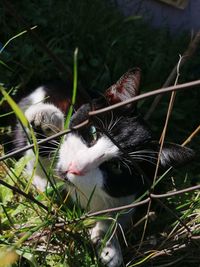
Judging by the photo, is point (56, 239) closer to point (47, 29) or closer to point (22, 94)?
point (22, 94)

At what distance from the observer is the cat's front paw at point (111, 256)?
137 centimetres

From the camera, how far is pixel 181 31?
2756mm

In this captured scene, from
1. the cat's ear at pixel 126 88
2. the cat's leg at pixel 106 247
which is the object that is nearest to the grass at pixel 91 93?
the cat's leg at pixel 106 247

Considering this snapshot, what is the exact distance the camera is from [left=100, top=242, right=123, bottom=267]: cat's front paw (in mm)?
1365

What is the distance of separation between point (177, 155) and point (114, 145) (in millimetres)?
230

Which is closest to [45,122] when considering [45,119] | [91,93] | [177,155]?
[45,119]

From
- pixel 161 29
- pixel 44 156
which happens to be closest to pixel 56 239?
pixel 44 156

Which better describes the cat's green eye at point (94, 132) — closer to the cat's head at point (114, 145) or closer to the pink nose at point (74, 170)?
the cat's head at point (114, 145)

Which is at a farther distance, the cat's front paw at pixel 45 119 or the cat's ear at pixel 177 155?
the cat's front paw at pixel 45 119

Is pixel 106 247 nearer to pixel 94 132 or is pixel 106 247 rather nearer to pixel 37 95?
pixel 94 132

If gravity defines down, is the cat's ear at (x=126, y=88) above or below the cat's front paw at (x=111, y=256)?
above

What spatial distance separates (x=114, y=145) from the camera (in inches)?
50.8

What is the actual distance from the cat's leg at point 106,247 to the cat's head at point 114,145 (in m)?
0.21

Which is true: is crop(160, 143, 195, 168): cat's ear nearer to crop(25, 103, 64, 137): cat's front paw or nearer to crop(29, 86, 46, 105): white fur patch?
crop(25, 103, 64, 137): cat's front paw
